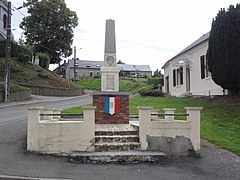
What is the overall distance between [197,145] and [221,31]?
38.2 feet

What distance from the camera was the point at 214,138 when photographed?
37.6 feet

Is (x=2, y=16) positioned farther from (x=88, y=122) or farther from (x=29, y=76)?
(x=88, y=122)

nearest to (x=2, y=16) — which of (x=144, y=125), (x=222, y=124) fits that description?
(x=222, y=124)

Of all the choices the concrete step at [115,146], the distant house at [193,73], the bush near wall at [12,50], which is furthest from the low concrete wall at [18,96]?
the concrete step at [115,146]

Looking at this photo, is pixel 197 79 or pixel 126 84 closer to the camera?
pixel 197 79

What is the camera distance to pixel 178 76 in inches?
1308

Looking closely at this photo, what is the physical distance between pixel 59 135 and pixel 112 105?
10.1ft

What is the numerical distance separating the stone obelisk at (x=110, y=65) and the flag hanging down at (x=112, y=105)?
835mm

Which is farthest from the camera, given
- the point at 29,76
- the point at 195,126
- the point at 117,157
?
the point at 29,76

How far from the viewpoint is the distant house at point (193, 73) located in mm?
25000

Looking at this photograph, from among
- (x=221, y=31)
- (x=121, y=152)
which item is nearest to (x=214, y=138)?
(x=121, y=152)

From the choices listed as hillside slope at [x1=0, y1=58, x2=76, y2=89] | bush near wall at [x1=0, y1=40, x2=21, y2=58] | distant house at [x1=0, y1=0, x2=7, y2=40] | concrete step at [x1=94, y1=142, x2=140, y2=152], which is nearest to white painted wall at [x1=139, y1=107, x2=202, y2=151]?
concrete step at [x1=94, y1=142, x2=140, y2=152]

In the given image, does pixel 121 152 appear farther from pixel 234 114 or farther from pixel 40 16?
pixel 40 16

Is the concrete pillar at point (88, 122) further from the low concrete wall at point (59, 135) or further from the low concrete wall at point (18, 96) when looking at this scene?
the low concrete wall at point (18, 96)
